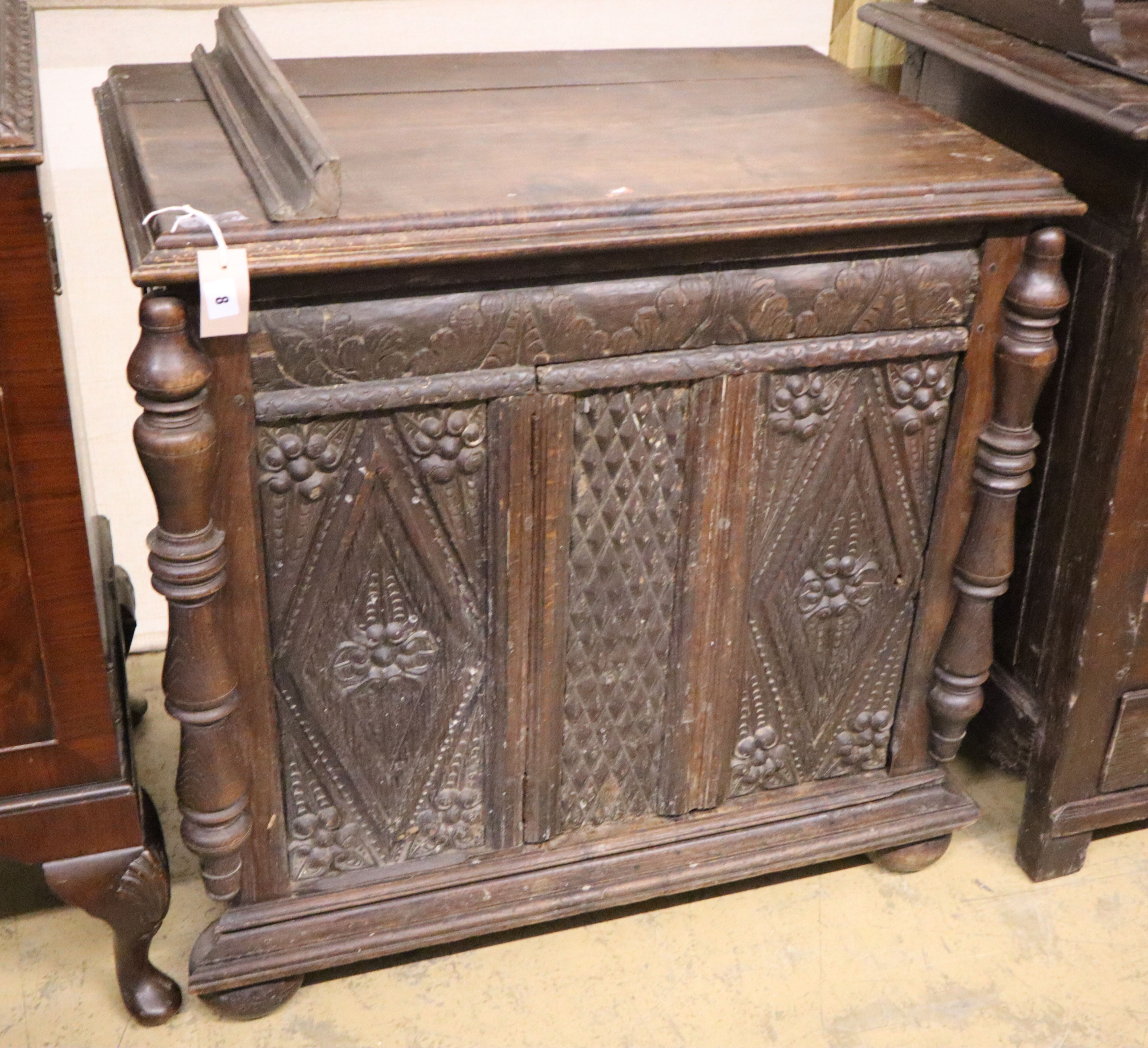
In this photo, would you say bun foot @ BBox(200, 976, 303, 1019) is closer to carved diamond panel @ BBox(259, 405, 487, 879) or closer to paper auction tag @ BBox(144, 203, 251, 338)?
carved diamond panel @ BBox(259, 405, 487, 879)

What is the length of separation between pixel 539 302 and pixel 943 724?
911mm

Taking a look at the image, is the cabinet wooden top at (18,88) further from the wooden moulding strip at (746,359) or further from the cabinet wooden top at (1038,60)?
the cabinet wooden top at (1038,60)

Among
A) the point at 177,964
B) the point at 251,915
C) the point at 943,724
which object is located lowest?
the point at 177,964

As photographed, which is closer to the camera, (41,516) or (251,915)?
(41,516)

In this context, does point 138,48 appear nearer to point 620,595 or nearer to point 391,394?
point 391,394

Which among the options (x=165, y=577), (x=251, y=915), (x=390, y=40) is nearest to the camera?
(x=165, y=577)

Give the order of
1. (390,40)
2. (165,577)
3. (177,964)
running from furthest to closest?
(390,40) < (177,964) < (165,577)

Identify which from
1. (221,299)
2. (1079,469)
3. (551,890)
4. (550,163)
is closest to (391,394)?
(221,299)

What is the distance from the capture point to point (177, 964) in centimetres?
201

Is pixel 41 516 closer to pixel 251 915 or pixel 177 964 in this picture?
pixel 251 915

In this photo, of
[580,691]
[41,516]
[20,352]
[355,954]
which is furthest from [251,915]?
[20,352]

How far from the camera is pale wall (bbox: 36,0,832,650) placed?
2287mm

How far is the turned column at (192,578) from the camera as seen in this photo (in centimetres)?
149

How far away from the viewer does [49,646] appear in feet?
5.33
